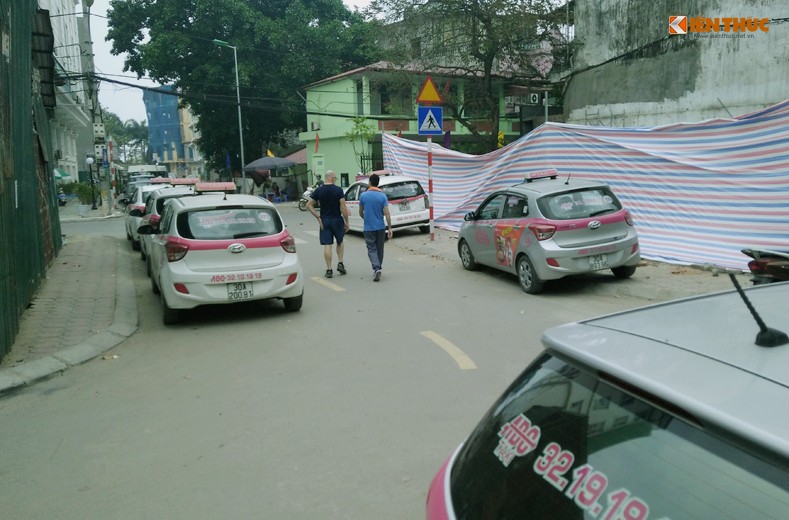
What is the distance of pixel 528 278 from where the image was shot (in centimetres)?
1033

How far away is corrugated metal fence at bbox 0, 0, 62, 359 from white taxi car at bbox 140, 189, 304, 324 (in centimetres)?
180

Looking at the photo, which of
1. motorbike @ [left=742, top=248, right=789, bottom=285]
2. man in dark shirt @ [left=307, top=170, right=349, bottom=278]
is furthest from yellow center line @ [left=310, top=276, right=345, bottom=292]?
motorbike @ [left=742, top=248, right=789, bottom=285]

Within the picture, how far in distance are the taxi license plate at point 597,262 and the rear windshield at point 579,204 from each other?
62 cm

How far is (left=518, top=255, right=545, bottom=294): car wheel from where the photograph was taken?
1011cm

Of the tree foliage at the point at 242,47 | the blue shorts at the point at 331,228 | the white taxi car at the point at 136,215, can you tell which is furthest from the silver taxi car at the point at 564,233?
the tree foliage at the point at 242,47

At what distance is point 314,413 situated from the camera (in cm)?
546

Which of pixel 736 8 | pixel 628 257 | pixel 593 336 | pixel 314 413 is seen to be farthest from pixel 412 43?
pixel 593 336

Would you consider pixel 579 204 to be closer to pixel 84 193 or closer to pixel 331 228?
pixel 331 228

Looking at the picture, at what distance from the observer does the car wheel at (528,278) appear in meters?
10.1

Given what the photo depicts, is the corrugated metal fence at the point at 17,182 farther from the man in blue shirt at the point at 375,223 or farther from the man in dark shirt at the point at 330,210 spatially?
the man in blue shirt at the point at 375,223

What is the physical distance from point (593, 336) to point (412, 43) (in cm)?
2911

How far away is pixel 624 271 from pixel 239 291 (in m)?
5.84

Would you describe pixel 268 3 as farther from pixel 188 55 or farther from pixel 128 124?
pixel 128 124

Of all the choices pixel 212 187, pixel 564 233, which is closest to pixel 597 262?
pixel 564 233
